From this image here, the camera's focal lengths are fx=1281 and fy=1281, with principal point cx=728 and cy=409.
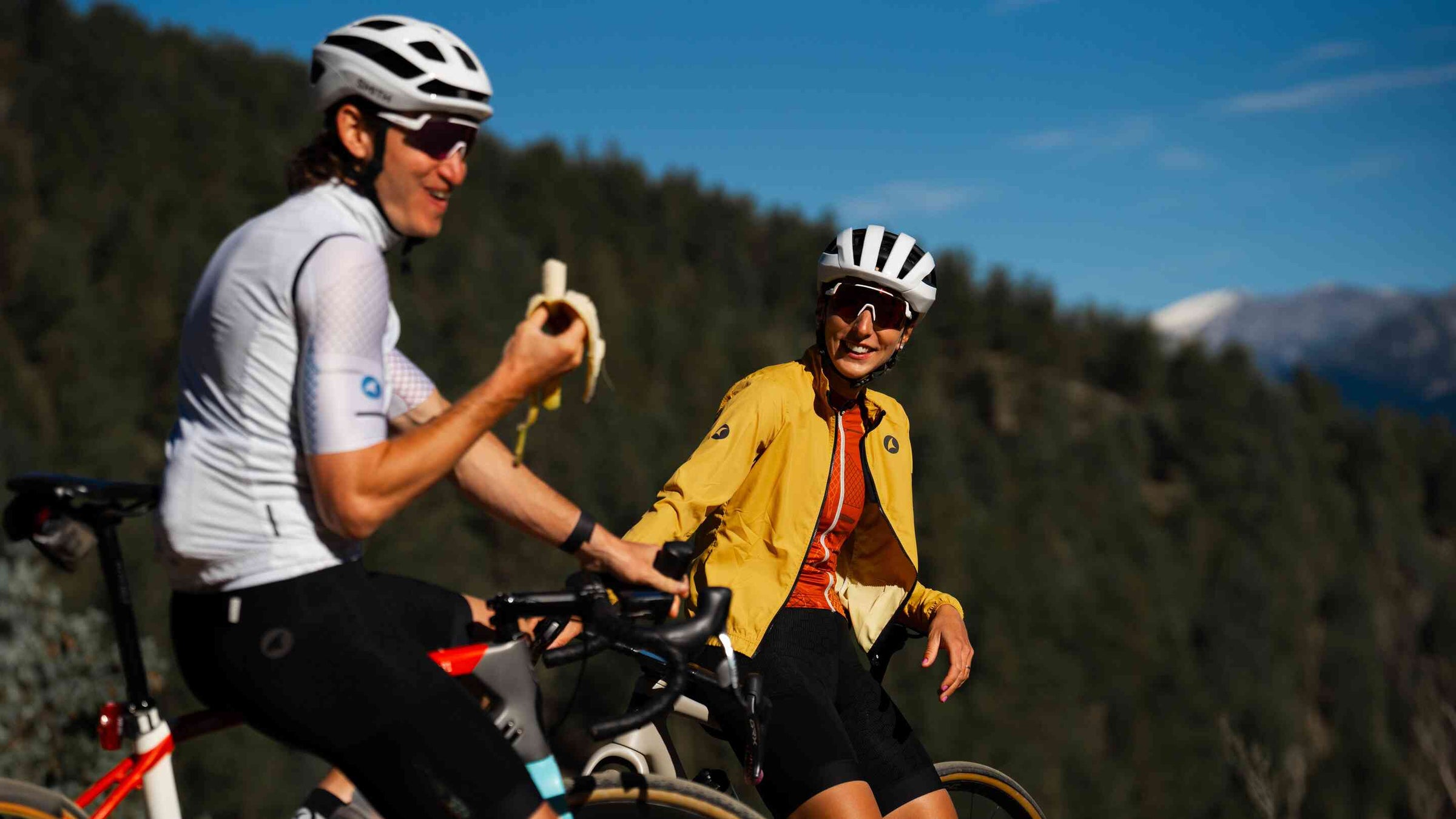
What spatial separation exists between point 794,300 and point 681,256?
41.7 ft

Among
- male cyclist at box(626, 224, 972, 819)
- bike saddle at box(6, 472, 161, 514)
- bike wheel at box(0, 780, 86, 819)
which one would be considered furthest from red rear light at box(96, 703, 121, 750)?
male cyclist at box(626, 224, 972, 819)

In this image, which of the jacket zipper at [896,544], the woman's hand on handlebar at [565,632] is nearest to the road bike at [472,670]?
the woman's hand on handlebar at [565,632]

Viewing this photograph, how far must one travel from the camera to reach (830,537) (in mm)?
3936

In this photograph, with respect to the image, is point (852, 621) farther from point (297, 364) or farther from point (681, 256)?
point (681, 256)

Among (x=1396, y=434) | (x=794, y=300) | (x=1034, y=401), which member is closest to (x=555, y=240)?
(x=794, y=300)

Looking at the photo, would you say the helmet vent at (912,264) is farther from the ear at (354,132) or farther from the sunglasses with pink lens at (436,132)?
the ear at (354,132)

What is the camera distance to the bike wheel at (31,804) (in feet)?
8.02

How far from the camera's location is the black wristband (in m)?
2.62

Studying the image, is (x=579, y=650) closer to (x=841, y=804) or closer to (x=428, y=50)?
(x=841, y=804)

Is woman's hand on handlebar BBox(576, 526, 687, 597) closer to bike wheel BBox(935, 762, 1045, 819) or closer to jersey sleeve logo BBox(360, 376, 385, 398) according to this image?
jersey sleeve logo BBox(360, 376, 385, 398)

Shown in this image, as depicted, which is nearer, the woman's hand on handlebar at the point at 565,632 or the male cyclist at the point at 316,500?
the male cyclist at the point at 316,500

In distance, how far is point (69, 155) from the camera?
7344 centimetres

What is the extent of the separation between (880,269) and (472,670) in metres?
2.08

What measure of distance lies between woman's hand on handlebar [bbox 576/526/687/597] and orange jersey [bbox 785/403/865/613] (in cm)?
116
